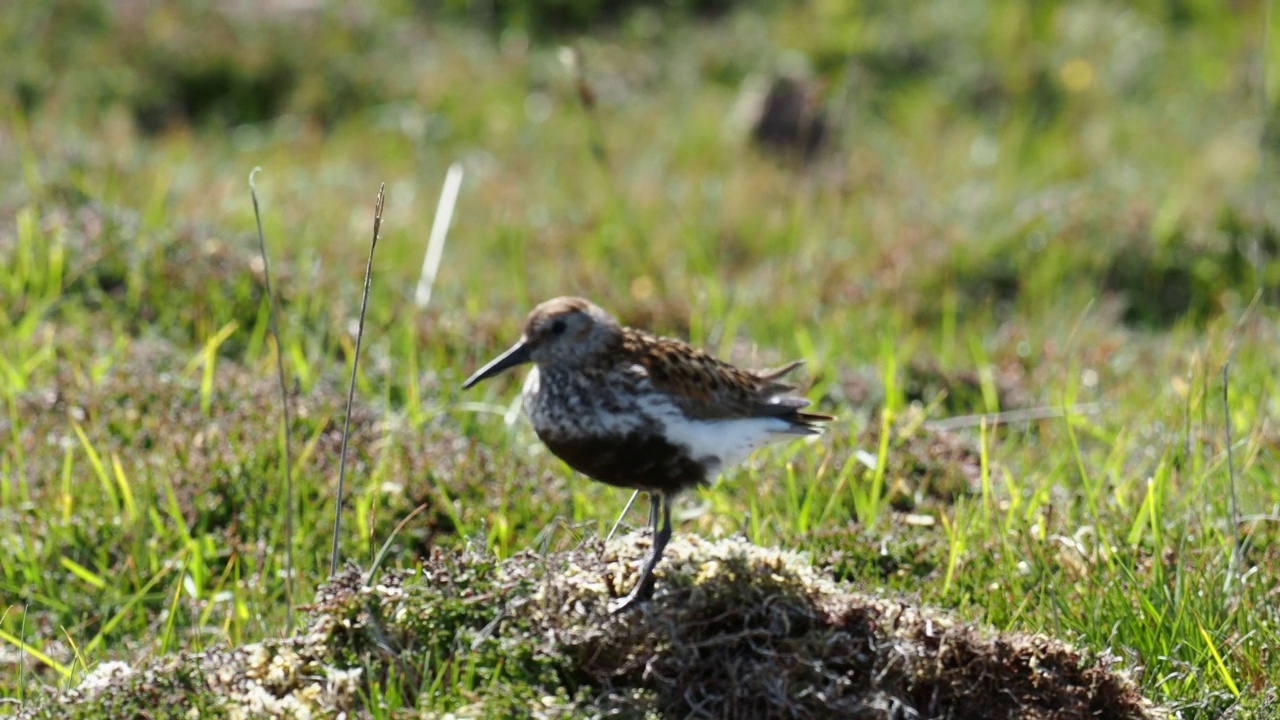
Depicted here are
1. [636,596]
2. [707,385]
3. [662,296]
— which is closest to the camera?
[636,596]

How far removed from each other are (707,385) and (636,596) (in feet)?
2.60

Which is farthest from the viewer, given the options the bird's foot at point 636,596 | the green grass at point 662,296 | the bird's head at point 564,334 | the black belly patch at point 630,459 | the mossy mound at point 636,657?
the green grass at point 662,296

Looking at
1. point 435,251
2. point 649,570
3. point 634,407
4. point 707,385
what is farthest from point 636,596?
point 435,251

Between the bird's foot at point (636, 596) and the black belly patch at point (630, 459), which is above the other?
the black belly patch at point (630, 459)

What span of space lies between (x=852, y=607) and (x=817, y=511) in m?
1.47

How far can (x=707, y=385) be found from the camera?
454 cm

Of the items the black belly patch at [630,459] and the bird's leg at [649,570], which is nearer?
the bird's leg at [649,570]

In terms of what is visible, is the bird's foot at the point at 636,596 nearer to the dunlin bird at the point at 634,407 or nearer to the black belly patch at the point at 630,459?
the dunlin bird at the point at 634,407

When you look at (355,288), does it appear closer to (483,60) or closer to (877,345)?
(877,345)

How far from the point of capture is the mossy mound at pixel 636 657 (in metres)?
3.84

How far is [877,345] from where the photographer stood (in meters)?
7.80

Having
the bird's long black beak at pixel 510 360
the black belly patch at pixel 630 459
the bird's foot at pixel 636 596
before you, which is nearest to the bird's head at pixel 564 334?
the bird's long black beak at pixel 510 360

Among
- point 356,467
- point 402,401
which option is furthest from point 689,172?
point 356,467

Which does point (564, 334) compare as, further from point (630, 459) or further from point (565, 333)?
point (630, 459)
